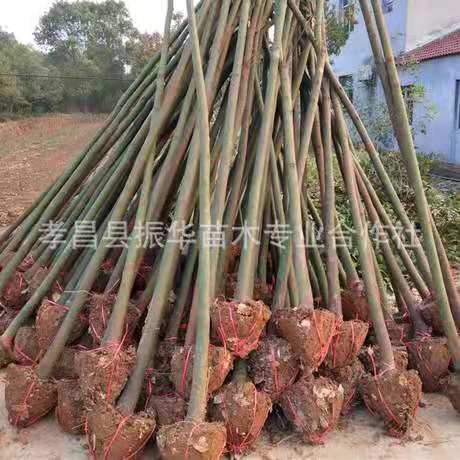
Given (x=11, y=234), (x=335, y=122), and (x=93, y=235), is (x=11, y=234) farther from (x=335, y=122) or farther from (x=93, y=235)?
(x=335, y=122)

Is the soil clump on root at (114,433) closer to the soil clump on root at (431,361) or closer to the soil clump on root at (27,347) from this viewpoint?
the soil clump on root at (27,347)

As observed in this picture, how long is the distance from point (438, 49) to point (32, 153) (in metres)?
13.2

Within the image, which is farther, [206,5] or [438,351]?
[206,5]

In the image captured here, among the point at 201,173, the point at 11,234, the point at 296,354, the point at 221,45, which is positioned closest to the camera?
the point at 296,354

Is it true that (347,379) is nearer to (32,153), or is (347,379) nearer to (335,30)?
(335,30)

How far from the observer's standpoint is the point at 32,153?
18.5 metres

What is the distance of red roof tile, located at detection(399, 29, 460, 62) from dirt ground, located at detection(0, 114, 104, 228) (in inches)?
316

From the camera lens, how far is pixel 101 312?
250cm

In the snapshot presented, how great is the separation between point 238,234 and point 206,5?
134 centimetres

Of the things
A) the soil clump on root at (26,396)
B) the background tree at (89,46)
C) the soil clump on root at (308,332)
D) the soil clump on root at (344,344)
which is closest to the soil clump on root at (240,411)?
the soil clump on root at (308,332)

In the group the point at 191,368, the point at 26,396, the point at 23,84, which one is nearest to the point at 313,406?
the point at 191,368

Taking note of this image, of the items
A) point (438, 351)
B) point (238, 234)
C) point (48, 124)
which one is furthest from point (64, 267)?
point (48, 124)

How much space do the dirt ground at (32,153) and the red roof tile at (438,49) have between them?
26.4 ft

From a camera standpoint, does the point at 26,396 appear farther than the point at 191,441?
Yes
